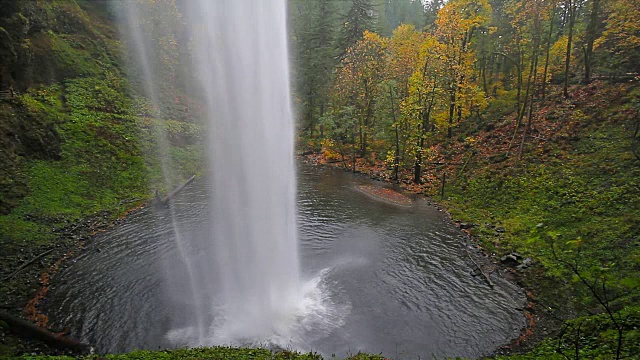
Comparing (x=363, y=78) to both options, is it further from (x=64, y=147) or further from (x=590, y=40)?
(x=64, y=147)

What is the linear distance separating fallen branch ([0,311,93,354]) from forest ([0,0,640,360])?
Answer: 9.3 inches

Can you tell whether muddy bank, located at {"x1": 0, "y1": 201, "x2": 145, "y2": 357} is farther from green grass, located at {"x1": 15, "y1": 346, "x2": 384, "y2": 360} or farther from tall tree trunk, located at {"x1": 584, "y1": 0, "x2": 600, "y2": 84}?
tall tree trunk, located at {"x1": 584, "y1": 0, "x2": 600, "y2": 84}

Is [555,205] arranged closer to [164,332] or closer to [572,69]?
[572,69]

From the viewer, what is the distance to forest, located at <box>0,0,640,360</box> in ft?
37.5

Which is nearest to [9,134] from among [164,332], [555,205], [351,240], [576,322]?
[164,332]

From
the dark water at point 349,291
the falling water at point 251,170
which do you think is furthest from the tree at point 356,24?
the dark water at point 349,291

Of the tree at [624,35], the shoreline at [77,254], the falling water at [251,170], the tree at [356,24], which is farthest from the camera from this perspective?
the tree at [356,24]

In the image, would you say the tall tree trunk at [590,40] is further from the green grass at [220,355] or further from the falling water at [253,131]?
the green grass at [220,355]

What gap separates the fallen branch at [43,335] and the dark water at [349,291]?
36cm

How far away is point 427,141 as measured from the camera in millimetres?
29375

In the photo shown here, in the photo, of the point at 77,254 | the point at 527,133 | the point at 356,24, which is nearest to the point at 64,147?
the point at 77,254

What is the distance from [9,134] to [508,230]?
83.0ft

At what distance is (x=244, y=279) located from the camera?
12.7 m

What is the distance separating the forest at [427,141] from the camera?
11422 mm
